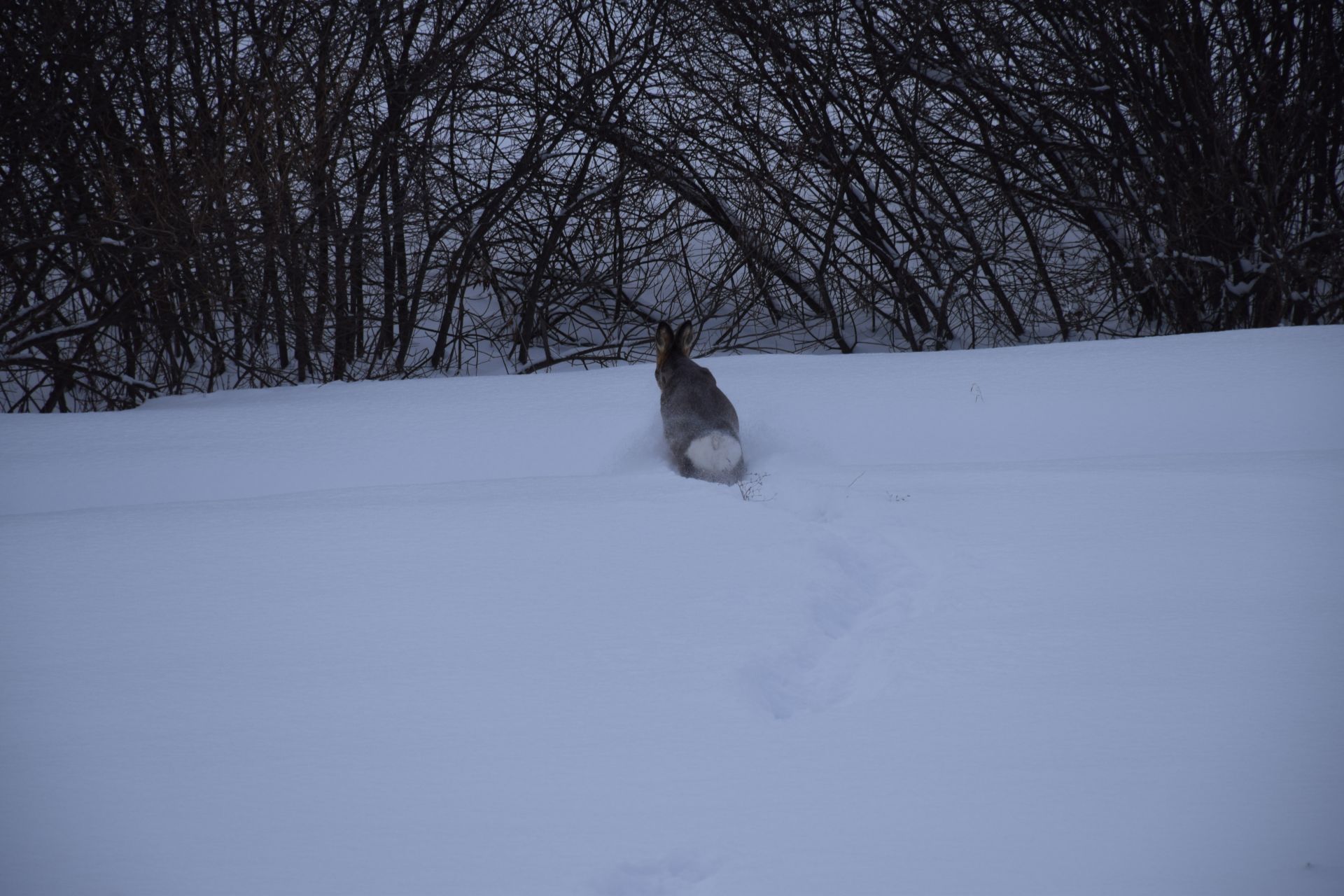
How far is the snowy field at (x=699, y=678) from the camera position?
238cm

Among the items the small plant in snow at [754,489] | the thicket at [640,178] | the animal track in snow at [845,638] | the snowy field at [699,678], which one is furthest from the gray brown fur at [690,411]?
the thicket at [640,178]

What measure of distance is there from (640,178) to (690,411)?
261 inches

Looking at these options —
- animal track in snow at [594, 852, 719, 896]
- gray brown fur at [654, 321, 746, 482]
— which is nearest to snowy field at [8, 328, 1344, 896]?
animal track in snow at [594, 852, 719, 896]

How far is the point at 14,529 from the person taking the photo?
14.8 ft

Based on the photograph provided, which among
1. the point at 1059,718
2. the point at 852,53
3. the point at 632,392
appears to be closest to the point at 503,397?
the point at 632,392

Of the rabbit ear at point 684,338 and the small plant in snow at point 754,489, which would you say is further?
the rabbit ear at point 684,338

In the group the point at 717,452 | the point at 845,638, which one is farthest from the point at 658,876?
the point at 717,452

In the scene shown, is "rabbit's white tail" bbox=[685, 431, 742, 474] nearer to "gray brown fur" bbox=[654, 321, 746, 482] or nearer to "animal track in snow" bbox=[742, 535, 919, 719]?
"gray brown fur" bbox=[654, 321, 746, 482]

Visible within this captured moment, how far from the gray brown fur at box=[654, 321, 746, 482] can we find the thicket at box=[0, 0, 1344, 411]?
4816 millimetres

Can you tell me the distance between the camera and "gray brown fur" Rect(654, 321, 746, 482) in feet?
17.6

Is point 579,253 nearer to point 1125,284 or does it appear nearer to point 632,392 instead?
point 632,392

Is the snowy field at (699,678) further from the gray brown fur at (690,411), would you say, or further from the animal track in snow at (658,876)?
the gray brown fur at (690,411)

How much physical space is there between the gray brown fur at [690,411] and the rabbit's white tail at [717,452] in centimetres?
2

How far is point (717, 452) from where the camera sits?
530 centimetres
